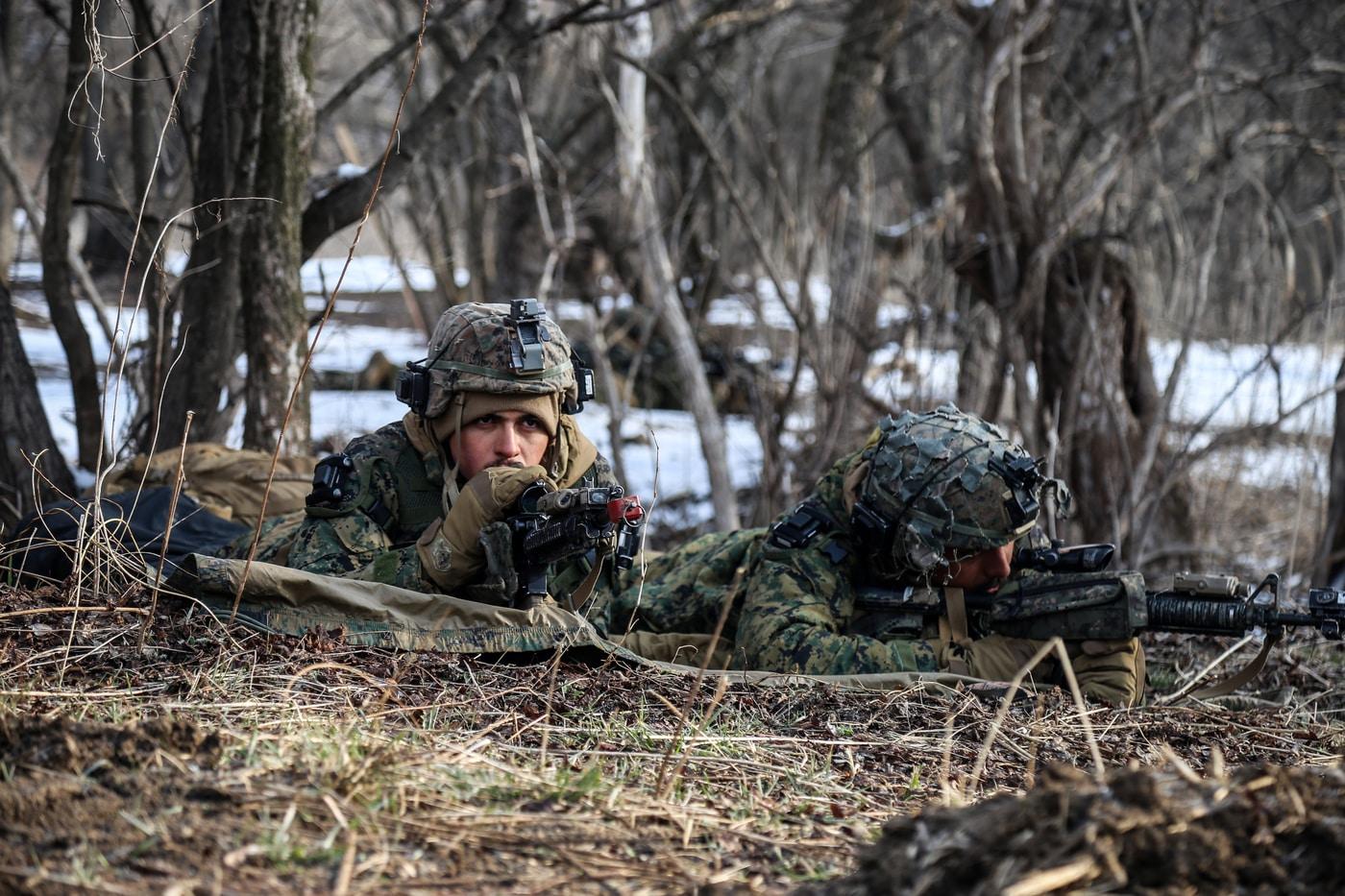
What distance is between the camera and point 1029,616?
13.1 ft

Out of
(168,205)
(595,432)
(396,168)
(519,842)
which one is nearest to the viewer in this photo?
(519,842)

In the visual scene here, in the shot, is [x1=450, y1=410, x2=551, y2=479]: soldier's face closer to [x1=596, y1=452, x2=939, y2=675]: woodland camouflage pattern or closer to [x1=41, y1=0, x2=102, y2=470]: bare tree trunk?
[x1=596, y1=452, x2=939, y2=675]: woodland camouflage pattern

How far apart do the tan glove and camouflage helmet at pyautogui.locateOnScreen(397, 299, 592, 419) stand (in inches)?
14.2

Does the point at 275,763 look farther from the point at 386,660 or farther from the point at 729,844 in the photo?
the point at 386,660

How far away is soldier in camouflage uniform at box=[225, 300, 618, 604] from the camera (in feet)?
12.2

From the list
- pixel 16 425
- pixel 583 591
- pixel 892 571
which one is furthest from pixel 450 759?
pixel 16 425

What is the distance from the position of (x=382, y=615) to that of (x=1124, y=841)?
7.02 ft

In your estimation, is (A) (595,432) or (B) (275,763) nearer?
(B) (275,763)

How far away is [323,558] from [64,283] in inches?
87.1

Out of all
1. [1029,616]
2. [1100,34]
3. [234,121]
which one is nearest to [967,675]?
[1029,616]

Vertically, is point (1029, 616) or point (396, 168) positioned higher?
point (396, 168)

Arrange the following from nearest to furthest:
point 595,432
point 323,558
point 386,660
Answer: point 386,660 < point 323,558 < point 595,432

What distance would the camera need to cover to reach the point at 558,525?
3.43 meters

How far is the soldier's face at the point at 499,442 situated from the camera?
12.9ft
